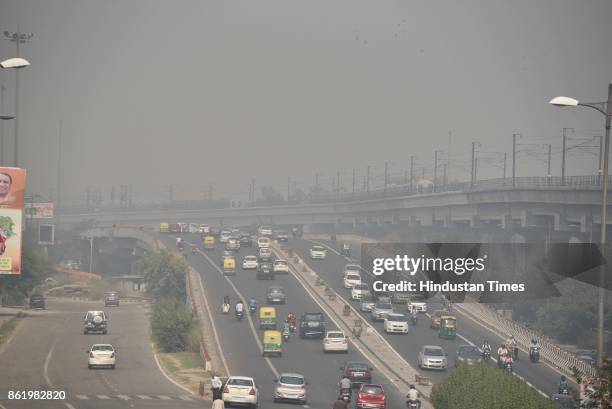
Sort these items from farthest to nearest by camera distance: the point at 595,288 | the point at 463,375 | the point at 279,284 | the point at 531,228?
the point at 531,228
the point at 279,284
the point at 595,288
the point at 463,375

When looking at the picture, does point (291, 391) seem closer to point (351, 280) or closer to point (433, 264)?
point (433, 264)

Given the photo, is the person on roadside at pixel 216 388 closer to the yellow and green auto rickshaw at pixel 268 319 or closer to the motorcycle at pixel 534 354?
the motorcycle at pixel 534 354

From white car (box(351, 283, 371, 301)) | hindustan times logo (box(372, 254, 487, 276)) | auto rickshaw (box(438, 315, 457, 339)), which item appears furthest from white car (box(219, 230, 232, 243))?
auto rickshaw (box(438, 315, 457, 339))

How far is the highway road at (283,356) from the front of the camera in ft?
193

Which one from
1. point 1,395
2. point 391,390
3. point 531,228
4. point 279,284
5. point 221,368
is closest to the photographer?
point 1,395

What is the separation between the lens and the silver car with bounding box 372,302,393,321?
92625mm

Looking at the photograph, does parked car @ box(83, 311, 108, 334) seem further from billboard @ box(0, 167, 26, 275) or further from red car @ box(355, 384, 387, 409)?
red car @ box(355, 384, 387, 409)

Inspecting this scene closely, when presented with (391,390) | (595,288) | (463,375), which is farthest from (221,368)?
(595,288)

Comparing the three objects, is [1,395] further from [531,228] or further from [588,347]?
[531,228]

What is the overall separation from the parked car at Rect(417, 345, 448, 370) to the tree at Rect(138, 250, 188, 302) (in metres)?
62.6

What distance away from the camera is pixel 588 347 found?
91000 millimetres

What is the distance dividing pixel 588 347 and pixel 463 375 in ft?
161

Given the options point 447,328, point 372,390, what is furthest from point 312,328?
point 372,390

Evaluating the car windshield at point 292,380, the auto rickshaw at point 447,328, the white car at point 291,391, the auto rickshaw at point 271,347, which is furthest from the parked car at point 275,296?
the white car at point 291,391
